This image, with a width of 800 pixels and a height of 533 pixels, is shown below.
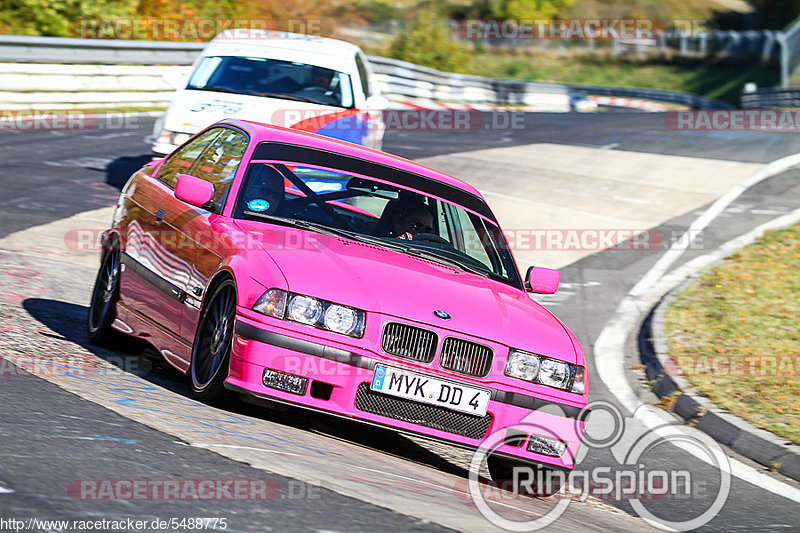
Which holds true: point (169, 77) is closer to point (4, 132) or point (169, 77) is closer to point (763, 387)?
point (4, 132)

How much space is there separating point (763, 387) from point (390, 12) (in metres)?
82.0

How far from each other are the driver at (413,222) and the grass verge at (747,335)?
2.87 meters

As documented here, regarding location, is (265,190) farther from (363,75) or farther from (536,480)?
(363,75)

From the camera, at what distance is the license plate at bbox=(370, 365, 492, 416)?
17.8 feet

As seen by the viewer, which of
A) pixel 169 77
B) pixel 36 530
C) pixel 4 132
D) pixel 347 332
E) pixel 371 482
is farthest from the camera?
pixel 4 132

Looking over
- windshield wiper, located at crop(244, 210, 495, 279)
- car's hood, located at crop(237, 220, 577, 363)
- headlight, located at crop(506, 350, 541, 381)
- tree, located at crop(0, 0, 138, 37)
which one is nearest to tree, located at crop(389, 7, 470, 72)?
tree, located at crop(0, 0, 138, 37)

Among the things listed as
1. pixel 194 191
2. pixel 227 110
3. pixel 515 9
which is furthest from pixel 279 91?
pixel 515 9

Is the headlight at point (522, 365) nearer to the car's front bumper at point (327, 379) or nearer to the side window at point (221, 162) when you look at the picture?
the car's front bumper at point (327, 379)

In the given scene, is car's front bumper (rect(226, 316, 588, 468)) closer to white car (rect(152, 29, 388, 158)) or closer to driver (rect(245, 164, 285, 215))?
driver (rect(245, 164, 285, 215))

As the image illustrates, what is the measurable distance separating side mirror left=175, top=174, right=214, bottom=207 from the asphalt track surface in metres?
1.05

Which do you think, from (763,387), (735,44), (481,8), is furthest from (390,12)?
(763,387)

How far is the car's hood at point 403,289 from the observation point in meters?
5.53

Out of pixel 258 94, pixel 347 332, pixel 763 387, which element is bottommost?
pixel 763 387

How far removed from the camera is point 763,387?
346 inches
